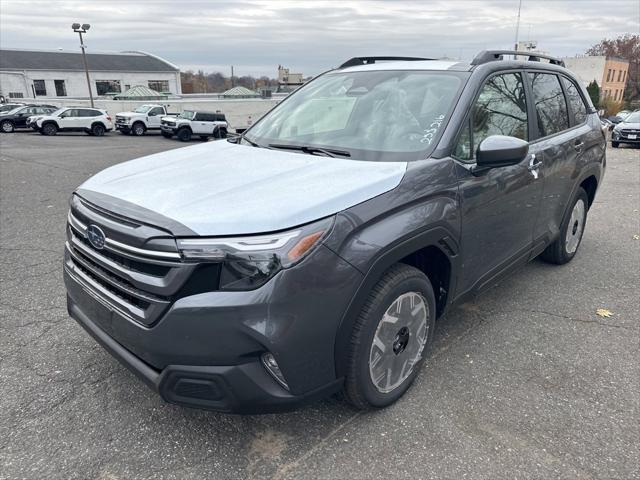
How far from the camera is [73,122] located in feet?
92.3

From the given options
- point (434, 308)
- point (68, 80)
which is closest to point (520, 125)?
point (434, 308)

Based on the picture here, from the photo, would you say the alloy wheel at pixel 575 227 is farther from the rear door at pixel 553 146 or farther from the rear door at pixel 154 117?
the rear door at pixel 154 117

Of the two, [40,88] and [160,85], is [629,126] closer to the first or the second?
[160,85]

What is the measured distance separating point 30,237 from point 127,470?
14.6 feet

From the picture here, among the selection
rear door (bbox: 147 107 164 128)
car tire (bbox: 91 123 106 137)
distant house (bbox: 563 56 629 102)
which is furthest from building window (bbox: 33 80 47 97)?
distant house (bbox: 563 56 629 102)

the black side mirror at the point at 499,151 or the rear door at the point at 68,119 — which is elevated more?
the black side mirror at the point at 499,151

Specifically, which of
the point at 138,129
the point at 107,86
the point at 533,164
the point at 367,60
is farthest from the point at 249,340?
the point at 107,86

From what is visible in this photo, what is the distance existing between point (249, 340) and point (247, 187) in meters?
0.74

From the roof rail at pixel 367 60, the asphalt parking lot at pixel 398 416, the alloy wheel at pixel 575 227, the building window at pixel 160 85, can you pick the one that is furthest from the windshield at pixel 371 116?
the building window at pixel 160 85

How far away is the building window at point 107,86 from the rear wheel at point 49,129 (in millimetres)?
35131

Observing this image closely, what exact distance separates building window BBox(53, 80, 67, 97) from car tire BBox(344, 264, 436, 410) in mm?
64319

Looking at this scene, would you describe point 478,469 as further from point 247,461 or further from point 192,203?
point 192,203

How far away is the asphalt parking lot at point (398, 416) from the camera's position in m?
2.32

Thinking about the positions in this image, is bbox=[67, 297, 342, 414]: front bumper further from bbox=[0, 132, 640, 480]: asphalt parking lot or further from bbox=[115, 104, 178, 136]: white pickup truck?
bbox=[115, 104, 178, 136]: white pickup truck
